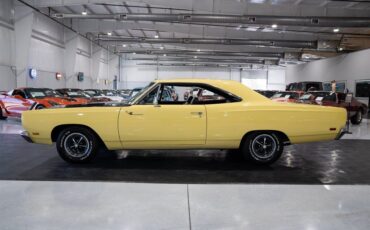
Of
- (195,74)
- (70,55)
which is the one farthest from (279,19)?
(195,74)

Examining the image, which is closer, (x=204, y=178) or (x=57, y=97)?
(x=204, y=178)

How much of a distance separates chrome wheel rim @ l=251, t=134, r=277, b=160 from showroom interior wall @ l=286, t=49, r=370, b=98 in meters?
17.1

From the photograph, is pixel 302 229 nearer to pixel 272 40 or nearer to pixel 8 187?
pixel 8 187

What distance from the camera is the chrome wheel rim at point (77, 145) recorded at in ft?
16.9

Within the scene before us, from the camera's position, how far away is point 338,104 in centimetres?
1259

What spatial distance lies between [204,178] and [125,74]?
37824 millimetres

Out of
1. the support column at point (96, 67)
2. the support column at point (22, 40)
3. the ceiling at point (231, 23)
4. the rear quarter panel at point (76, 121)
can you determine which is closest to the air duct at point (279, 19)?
the ceiling at point (231, 23)

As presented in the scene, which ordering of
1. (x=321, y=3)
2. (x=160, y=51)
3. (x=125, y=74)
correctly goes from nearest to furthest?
(x=321, y=3), (x=160, y=51), (x=125, y=74)

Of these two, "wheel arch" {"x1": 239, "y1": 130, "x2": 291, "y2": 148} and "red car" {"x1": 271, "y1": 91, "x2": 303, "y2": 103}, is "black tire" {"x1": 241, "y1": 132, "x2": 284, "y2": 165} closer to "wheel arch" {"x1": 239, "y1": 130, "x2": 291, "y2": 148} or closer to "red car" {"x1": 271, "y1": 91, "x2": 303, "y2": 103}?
"wheel arch" {"x1": 239, "y1": 130, "x2": 291, "y2": 148}

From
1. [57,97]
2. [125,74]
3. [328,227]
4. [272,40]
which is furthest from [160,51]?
[328,227]

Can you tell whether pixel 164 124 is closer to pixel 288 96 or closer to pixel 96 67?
pixel 288 96

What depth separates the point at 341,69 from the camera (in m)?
22.7

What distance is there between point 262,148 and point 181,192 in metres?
1.94

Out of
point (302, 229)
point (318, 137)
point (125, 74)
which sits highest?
point (125, 74)
